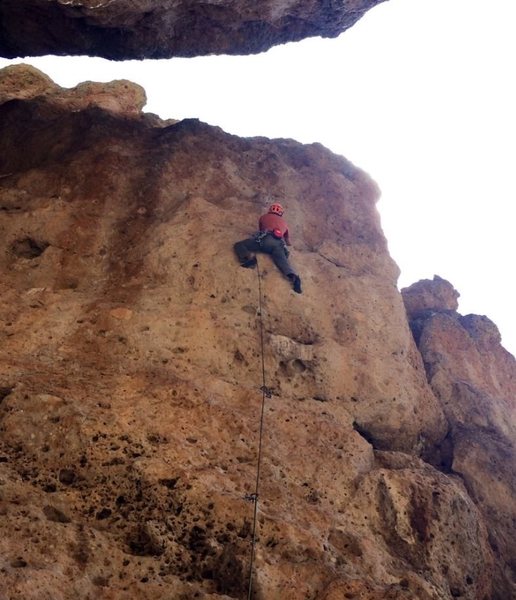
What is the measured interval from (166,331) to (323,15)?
9639 millimetres

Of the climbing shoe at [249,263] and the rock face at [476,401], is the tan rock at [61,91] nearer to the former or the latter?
the climbing shoe at [249,263]

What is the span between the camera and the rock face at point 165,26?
11.4 m

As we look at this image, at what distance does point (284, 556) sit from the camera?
220 inches

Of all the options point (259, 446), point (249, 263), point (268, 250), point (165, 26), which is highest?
point (165, 26)

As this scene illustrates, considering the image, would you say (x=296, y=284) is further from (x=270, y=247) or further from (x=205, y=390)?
(x=205, y=390)

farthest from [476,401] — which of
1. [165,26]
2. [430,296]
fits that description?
[165,26]

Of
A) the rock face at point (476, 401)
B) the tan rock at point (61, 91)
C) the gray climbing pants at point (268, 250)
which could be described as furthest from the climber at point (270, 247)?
the tan rock at point (61, 91)

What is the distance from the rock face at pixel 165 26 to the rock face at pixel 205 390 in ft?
5.24

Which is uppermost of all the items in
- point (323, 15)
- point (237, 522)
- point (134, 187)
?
point (323, 15)

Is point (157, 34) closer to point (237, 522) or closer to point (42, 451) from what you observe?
point (42, 451)

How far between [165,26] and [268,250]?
21.4 feet

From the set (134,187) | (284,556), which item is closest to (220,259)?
(134,187)

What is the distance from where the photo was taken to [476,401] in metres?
10.4

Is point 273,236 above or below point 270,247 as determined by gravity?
above
